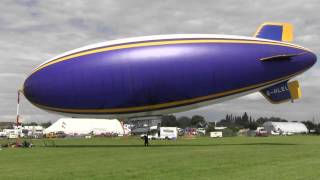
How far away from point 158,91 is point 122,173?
19.6 m

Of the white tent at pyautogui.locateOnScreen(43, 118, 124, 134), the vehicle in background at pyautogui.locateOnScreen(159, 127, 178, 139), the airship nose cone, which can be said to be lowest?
the vehicle in background at pyautogui.locateOnScreen(159, 127, 178, 139)

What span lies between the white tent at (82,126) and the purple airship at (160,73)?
85075 mm

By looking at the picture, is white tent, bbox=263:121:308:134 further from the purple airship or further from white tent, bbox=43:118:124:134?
the purple airship

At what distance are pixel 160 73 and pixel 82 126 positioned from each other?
304 ft

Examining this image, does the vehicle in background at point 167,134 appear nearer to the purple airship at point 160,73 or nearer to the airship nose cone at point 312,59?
the airship nose cone at point 312,59

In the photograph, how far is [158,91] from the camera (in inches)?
1439

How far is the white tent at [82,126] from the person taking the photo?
400 ft

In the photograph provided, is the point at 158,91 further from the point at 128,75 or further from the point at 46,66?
the point at 46,66

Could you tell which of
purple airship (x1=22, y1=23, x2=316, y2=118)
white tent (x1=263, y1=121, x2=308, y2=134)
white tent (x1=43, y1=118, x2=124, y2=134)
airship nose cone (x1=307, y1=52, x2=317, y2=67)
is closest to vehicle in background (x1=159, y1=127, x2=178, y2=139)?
white tent (x1=43, y1=118, x2=124, y2=134)

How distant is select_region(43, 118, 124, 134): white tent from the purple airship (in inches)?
3349

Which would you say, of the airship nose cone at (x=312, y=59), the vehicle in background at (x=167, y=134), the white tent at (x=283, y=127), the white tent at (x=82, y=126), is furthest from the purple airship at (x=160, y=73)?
the white tent at (x=283, y=127)

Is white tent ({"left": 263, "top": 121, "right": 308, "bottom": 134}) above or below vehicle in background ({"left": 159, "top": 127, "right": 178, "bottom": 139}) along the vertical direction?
above

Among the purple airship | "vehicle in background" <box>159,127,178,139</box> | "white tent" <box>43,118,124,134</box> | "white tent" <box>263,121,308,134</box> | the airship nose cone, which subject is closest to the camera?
the purple airship

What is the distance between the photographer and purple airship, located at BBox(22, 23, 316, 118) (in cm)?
3625
